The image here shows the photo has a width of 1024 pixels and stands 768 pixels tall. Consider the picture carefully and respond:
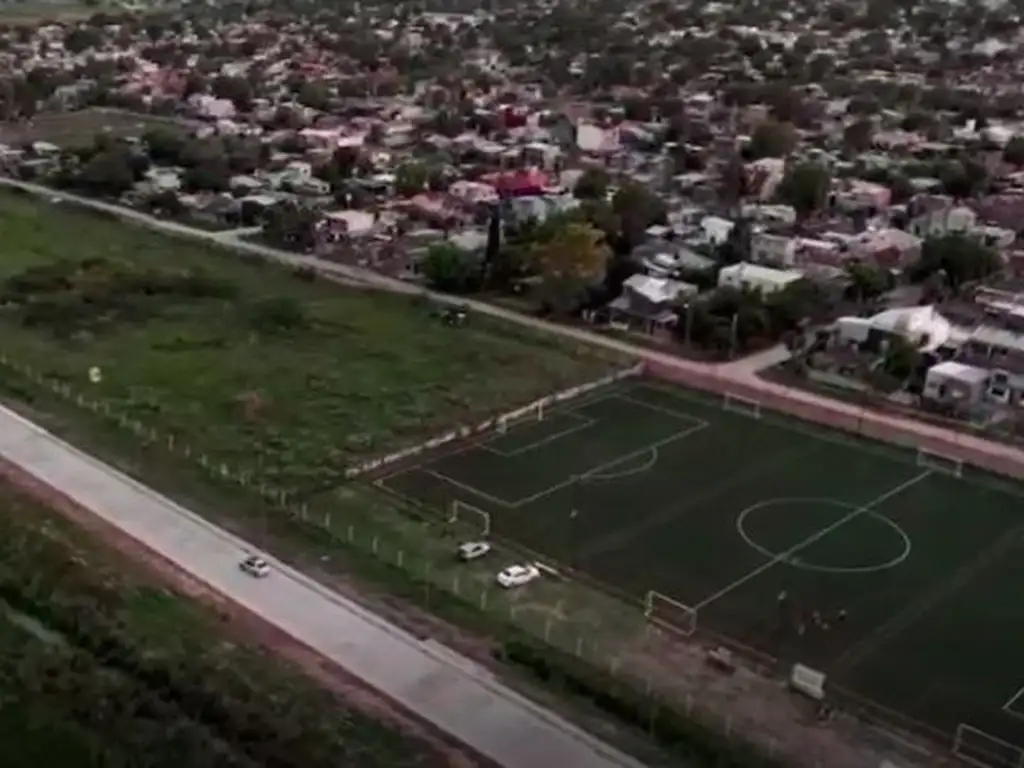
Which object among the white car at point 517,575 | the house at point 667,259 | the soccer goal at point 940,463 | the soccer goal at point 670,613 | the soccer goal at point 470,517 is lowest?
the soccer goal at point 470,517

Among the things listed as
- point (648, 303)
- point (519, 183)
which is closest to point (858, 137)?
point (519, 183)

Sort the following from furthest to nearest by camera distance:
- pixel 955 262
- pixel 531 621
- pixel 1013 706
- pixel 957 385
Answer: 1. pixel 955 262
2. pixel 957 385
3. pixel 531 621
4. pixel 1013 706

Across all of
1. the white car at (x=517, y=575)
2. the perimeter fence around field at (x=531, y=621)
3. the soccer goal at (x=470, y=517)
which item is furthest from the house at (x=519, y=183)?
the white car at (x=517, y=575)

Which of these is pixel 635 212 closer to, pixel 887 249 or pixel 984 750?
pixel 887 249

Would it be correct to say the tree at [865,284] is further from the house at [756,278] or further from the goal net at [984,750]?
the goal net at [984,750]

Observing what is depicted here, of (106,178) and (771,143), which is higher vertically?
(771,143)
